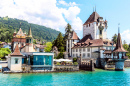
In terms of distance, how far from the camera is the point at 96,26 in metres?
70.4

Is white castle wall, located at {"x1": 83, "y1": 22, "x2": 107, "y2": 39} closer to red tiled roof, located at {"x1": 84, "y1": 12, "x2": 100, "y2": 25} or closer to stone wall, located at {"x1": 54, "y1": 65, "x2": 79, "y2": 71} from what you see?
red tiled roof, located at {"x1": 84, "y1": 12, "x2": 100, "y2": 25}

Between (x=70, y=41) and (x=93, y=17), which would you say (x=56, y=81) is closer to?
(x=70, y=41)

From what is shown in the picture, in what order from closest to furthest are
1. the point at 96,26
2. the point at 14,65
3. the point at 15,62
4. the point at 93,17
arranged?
the point at 14,65 → the point at 15,62 → the point at 96,26 → the point at 93,17

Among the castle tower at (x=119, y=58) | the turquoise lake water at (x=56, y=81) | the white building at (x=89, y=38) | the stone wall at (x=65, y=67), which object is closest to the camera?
the turquoise lake water at (x=56, y=81)

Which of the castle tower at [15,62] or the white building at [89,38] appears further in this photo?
the white building at [89,38]

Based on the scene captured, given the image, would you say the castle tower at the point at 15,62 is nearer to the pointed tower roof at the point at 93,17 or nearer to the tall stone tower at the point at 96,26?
the tall stone tower at the point at 96,26

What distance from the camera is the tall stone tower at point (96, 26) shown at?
70.2 m

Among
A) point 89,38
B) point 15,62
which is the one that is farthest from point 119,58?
point 15,62

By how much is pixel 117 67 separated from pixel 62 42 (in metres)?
34.6

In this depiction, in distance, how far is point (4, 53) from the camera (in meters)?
68.5

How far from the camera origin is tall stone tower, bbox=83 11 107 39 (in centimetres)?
7019

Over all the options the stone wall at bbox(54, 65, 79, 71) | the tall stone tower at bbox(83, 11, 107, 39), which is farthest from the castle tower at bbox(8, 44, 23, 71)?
the tall stone tower at bbox(83, 11, 107, 39)

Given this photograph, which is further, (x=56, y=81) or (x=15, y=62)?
(x=15, y=62)

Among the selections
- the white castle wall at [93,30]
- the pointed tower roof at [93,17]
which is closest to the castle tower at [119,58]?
the white castle wall at [93,30]
